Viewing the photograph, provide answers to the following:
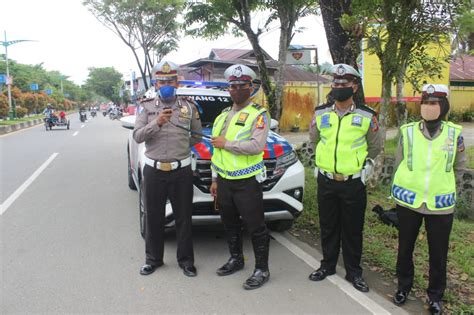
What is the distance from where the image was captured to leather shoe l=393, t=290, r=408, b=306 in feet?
11.6

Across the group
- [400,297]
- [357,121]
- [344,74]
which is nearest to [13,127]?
[344,74]

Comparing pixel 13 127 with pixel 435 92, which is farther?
pixel 13 127

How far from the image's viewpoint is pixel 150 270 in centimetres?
414

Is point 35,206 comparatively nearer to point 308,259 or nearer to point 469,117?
point 308,259

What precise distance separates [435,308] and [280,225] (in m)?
2.27

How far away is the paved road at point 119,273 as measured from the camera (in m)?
3.51

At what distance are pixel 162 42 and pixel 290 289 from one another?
945 inches

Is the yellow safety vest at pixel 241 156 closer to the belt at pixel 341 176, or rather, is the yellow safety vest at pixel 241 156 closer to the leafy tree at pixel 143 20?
Answer: the belt at pixel 341 176

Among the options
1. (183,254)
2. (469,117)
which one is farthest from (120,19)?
(183,254)

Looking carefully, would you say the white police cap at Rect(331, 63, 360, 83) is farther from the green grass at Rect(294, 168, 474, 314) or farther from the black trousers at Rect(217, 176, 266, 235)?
the green grass at Rect(294, 168, 474, 314)

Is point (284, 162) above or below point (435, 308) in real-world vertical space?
above

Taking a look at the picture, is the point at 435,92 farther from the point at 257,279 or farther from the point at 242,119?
the point at 257,279

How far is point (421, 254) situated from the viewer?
14.7 feet

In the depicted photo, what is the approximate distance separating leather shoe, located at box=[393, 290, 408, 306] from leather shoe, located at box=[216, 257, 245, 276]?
1.40 meters
